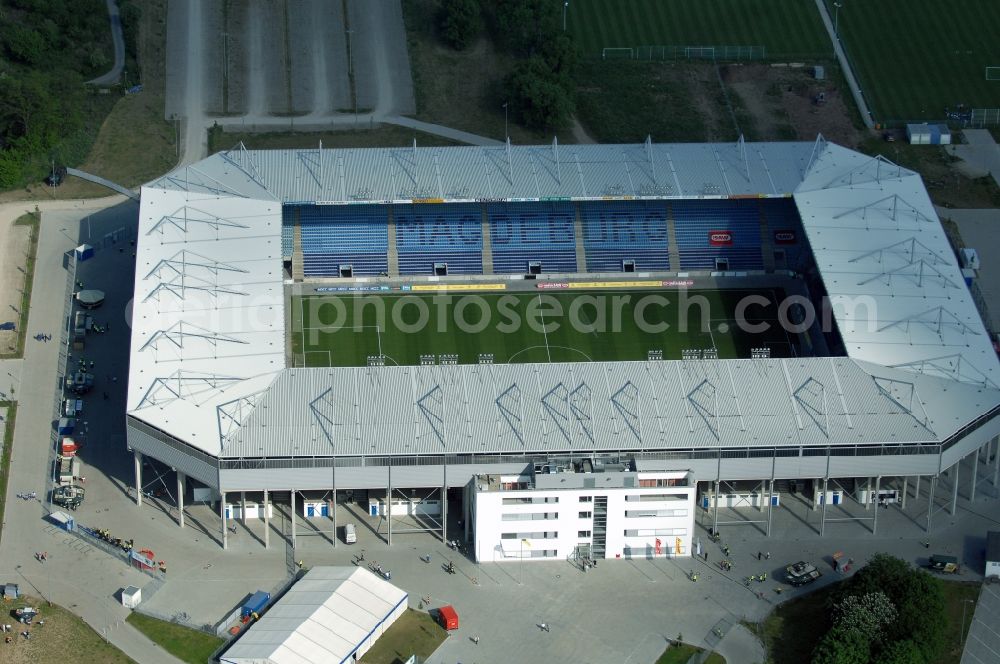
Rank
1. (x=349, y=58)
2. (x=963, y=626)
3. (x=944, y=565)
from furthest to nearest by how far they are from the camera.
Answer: (x=349, y=58), (x=944, y=565), (x=963, y=626)

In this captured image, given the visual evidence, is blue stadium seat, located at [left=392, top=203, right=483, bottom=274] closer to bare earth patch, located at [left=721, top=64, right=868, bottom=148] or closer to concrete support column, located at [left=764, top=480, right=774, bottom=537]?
concrete support column, located at [left=764, top=480, right=774, bottom=537]

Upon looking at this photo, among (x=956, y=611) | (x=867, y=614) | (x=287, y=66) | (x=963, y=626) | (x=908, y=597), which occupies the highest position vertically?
(x=287, y=66)

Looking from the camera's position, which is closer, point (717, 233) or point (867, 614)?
point (867, 614)

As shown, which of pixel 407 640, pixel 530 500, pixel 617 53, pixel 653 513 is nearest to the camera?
pixel 407 640

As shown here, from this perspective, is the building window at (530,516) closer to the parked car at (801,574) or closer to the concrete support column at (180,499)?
the parked car at (801,574)

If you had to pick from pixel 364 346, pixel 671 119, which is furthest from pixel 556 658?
pixel 671 119

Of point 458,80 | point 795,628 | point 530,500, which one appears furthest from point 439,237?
point 795,628

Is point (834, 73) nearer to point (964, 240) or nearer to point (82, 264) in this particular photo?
point (964, 240)

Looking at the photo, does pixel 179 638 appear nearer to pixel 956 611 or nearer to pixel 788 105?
pixel 956 611
